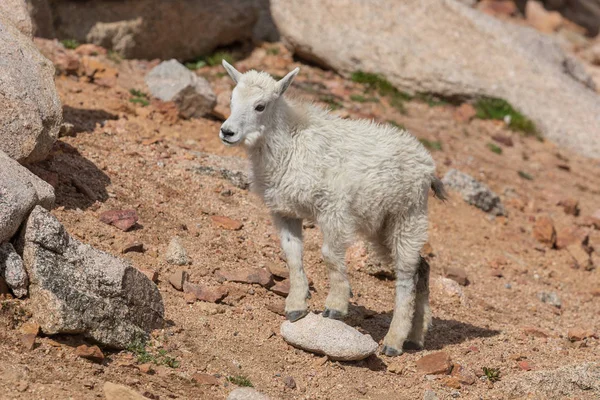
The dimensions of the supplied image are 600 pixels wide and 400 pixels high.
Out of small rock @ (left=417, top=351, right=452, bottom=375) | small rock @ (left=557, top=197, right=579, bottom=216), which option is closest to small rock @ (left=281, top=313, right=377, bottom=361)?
small rock @ (left=417, top=351, right=452, bottom=375)

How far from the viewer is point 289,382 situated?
7914 millimetres

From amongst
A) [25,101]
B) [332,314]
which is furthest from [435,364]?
[25,101]

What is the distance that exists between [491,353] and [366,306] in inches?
62.5

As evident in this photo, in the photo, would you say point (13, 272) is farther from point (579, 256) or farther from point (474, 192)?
point (579, 256)

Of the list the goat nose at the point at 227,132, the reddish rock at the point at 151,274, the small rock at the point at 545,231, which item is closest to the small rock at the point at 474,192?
the small rock at the point at 545,231

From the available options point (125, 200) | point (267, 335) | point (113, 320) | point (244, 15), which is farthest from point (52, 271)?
point (244, 15)

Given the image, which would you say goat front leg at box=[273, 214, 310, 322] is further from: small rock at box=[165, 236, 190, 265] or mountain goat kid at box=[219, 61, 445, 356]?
small rock at box=[165, 236, 190, 265]

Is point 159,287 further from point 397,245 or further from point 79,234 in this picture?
point 397,245

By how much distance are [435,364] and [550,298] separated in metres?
4.10

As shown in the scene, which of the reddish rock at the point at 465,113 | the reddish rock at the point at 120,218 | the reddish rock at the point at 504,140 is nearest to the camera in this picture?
the reddish rock at the point at 120,218

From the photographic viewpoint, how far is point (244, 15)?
17719 mm

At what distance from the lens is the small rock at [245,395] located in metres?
7.03

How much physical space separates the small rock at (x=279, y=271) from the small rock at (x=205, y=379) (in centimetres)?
271

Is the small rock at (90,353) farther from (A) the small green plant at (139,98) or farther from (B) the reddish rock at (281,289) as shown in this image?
(A) the small green plant at (139,98)
